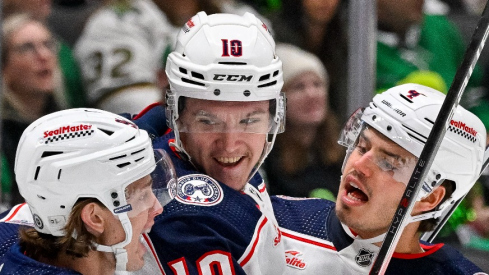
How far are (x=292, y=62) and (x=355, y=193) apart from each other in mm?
1269

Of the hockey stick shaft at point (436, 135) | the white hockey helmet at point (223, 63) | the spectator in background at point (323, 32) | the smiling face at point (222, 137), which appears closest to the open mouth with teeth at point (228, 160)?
the smiling face at point (222, 137)

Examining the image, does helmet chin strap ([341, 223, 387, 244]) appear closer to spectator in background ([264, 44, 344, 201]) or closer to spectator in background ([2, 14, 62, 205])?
spectator in background ([264, 44, 344, 201])

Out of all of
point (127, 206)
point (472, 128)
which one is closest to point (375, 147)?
point (472, 128)

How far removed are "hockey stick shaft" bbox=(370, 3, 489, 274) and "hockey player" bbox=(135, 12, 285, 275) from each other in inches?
14.8

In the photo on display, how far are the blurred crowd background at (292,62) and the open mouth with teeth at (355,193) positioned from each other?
93 cm

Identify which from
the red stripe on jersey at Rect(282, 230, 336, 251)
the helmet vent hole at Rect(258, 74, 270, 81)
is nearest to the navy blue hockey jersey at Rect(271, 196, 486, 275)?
the red stripe on jersey at Rect(282, 230, 336, 251)

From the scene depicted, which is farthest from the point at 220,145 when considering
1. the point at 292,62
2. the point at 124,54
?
the point at 292,62

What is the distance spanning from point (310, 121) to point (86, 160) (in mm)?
1889

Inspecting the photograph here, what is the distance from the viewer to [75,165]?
7.22 feet

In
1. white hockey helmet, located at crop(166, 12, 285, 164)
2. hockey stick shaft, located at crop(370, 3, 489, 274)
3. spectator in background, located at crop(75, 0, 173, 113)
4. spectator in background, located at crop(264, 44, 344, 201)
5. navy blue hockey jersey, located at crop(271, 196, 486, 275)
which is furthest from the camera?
spectator in background, located at crop(264, 44, 344, 201)

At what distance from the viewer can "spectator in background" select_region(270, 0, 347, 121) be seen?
154 inches

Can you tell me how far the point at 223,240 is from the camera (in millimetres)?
2416

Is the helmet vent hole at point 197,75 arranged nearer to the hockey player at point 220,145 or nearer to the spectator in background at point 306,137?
the hockey player at point 220,145

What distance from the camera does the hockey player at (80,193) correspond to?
86.7 inches
